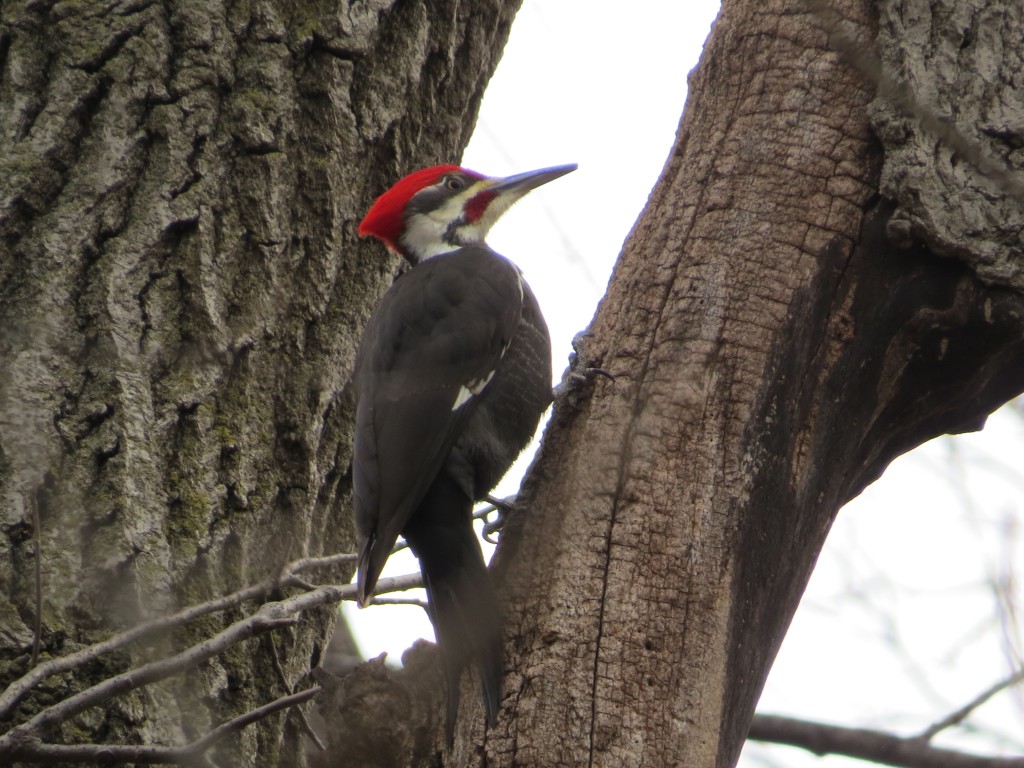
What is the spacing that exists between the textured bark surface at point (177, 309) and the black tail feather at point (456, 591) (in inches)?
10.5

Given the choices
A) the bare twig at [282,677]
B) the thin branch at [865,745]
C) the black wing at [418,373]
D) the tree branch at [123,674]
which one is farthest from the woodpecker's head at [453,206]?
the thin branch at [865,745]

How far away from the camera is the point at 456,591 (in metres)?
2.43

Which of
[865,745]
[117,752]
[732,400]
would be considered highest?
[732,400]

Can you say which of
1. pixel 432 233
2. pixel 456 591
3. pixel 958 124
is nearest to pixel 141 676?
pixel 456 591

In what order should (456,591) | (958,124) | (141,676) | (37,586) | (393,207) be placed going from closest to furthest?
(141,676)
(37,586)
(958,124)
(456,591)
(393,207)

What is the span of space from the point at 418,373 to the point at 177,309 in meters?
0.74

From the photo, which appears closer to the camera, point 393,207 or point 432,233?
point 393,207

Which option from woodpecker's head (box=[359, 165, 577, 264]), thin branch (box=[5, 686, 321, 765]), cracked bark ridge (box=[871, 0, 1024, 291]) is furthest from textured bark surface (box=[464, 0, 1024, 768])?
woodpecker's head (box=[359, 165, 577, 264])

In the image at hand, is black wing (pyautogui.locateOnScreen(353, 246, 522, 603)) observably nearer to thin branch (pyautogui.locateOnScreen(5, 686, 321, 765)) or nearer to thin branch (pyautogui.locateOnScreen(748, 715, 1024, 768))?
thin branch (pyautogui.locateOnScreen(5, 686, 321, 765))

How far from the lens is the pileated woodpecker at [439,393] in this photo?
266 cm

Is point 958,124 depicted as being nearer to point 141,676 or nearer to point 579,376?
point 579,376

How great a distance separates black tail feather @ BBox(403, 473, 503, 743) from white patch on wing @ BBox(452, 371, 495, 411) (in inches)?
7.9

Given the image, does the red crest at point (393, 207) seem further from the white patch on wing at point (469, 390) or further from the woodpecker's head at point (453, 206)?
the white patch on wing at point (469, 390)

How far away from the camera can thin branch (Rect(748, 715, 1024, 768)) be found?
304 centimetres
